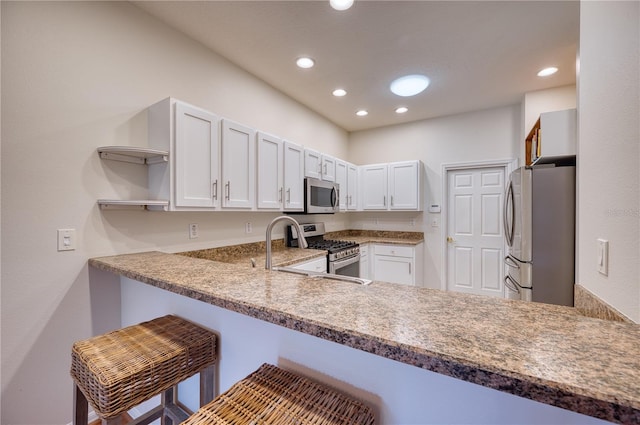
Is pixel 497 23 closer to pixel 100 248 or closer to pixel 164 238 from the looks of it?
pixel 164 238

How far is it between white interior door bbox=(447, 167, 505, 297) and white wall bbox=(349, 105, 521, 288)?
19 centimetres

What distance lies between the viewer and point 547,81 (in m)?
2.98

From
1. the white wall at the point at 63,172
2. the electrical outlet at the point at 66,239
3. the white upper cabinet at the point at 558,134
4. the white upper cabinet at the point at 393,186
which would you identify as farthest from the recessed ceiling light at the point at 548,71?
the electrical outlet at the point at 66,239

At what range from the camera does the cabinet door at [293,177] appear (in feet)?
9.41

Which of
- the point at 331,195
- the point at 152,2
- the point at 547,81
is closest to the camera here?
the point at 152,2

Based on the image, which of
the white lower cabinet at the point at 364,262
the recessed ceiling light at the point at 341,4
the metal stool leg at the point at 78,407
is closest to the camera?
the metal stool leg at the point at 78,407

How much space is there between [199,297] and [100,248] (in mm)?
1243

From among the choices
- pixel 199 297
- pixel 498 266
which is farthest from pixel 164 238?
pixel 498 266

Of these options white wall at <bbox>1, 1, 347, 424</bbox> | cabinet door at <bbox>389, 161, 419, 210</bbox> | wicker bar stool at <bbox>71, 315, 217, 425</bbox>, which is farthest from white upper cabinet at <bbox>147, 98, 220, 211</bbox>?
Answer: cabinet door at <bbox>389, 161, 419, 210</bbox>

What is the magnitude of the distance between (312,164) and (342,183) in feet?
2.68

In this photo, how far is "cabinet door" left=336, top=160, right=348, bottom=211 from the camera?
388 centimetres

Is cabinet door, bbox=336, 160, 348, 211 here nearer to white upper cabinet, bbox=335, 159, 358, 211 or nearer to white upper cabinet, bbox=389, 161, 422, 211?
white upper cabinet, bbox=335, 159, 358, 211

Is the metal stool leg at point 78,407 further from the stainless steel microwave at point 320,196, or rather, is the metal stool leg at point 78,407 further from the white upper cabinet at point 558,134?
the white upper cabinet at point 558,134

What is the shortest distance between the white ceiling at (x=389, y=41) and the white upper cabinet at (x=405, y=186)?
106cm
